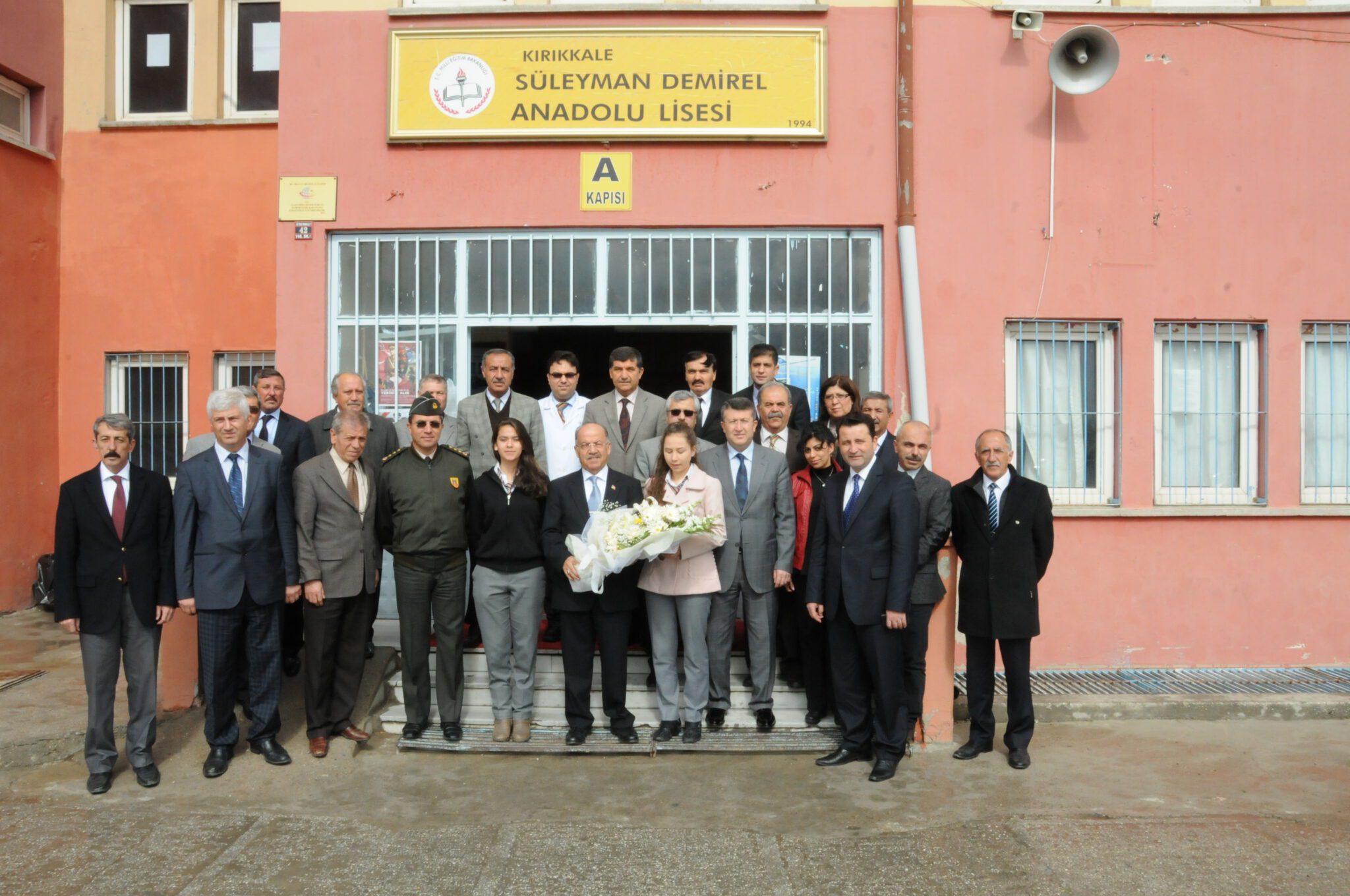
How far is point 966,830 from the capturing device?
16.6 ft

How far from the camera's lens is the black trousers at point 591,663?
643cm

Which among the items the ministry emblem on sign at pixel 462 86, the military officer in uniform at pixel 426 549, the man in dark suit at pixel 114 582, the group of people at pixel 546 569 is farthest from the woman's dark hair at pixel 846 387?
the man in dark suit at pixel 114 582

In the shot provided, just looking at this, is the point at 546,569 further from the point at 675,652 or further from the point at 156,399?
the point at 156,399

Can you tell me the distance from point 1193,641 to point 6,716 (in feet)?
26.7

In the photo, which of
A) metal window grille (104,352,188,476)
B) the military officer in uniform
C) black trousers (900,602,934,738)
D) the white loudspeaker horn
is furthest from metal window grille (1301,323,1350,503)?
metal window grille (104,352,188,476)

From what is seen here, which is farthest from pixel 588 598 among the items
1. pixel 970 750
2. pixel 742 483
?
pixel 970 750

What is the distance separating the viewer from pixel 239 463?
597 centimetres

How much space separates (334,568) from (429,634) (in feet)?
2.26

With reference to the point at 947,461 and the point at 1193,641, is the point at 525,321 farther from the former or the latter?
the point at 1193,641

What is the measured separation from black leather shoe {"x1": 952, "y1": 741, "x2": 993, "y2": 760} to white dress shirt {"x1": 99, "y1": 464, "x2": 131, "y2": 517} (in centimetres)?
478

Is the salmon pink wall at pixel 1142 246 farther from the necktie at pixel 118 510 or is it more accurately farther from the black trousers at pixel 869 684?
the necktie at pixel 118 510

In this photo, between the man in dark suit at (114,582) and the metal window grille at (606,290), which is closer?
the man in dark suit at (114,582)

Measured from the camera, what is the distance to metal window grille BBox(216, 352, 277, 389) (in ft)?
34.1

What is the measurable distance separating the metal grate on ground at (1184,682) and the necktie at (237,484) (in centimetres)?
469
